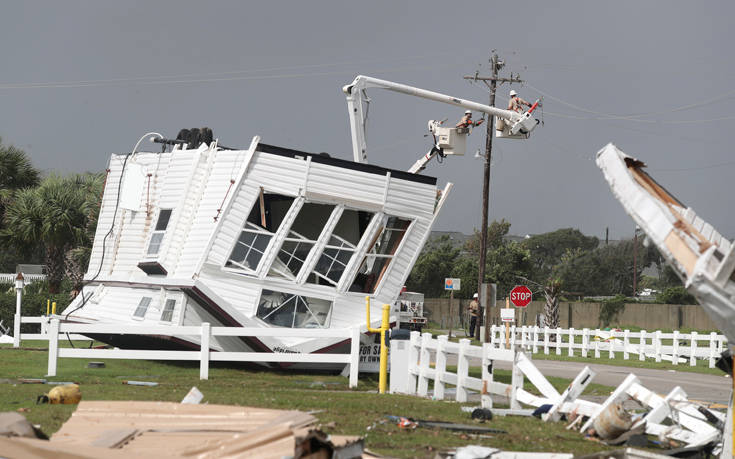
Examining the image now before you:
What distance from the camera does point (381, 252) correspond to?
21641 millimetres

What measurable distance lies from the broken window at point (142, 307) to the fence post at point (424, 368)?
22.2ft

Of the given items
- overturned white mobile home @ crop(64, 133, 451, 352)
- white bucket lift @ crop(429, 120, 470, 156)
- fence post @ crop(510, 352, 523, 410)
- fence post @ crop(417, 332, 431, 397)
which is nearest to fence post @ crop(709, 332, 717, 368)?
white bucket lift @ crop(429, 120, 470, 156)

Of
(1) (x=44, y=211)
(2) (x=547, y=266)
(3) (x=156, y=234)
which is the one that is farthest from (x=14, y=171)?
(2) (x=547, y=266)

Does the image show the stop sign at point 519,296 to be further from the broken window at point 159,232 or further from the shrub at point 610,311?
the shrub at point 610,311

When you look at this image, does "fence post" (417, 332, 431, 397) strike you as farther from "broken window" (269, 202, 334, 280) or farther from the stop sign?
the stop sign

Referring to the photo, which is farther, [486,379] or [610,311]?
[610,311]

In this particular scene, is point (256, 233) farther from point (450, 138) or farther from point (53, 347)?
point (450, 138)

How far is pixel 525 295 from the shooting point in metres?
34.1

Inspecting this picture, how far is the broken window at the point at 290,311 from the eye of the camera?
64.6ft

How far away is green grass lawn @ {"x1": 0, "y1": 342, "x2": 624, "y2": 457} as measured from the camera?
980cm

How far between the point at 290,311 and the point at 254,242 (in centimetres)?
162

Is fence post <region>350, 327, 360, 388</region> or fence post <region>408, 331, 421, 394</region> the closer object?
fence post <region>408, 331, 421, 394</region>

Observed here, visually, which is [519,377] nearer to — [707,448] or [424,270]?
[707,448]

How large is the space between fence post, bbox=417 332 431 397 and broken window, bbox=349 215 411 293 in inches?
192
